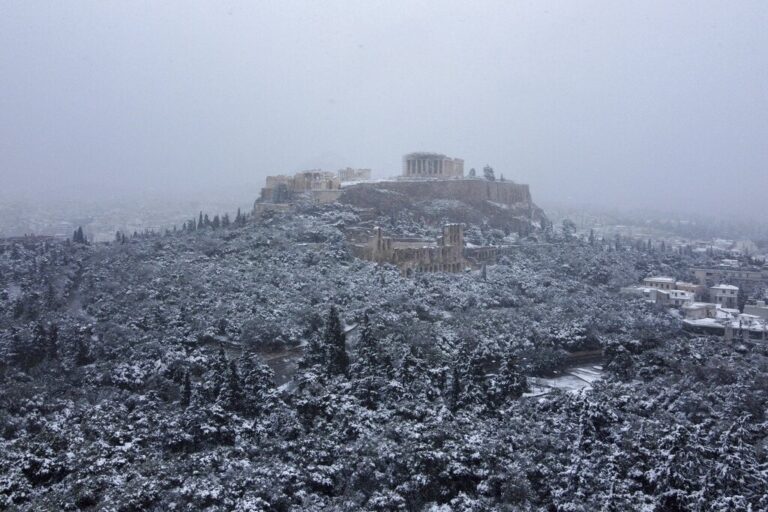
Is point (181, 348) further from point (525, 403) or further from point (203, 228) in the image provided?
point (203, 228)

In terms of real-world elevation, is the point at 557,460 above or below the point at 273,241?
below

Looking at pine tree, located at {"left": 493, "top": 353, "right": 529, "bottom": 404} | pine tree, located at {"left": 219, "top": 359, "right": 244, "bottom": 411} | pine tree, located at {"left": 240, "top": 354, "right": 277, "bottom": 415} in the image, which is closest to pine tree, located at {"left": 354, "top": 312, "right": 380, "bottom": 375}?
pine tree, located at {"left": 240, "top": 354, "right": 277, "bottom": 415}

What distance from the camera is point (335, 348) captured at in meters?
31.1

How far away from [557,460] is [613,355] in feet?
45.6

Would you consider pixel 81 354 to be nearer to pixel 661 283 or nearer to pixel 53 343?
pixel 53 343

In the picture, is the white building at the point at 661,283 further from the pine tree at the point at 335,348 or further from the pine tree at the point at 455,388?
the pine tree at the point at 335,348

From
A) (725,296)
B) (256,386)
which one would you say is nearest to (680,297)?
(725,296)

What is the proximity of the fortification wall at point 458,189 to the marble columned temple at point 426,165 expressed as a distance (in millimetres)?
3937

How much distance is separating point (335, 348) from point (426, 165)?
1789 inches

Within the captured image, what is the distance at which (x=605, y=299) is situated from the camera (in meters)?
45.0

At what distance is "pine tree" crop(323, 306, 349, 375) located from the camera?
99.6 feet

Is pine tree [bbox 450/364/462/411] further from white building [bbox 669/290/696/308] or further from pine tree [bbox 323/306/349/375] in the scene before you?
white building [bbox 669/290/696/308]

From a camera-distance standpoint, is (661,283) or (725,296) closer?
(725,296)

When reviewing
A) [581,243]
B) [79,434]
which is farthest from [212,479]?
[581,243]
